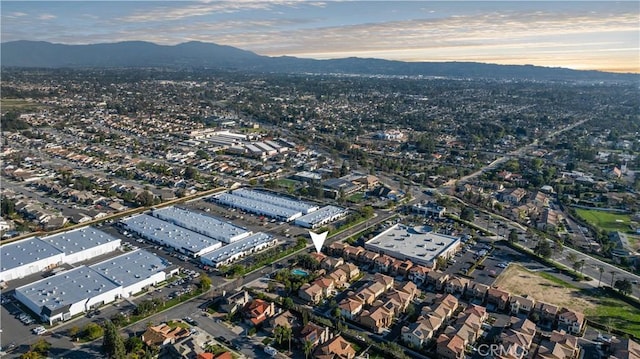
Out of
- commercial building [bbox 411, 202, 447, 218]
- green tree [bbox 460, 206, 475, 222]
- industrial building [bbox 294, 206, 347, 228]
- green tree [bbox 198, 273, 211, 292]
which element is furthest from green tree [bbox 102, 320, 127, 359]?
green tree [bbox 460, 206, 475, 222]

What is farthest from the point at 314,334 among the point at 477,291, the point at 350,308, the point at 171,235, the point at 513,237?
the point at 513,237

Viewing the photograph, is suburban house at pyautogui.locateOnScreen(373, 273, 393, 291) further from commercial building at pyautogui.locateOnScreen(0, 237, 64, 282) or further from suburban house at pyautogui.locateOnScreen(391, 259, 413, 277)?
commercial building at pyautogui.locateOnScreen(0, 237, 64, 282)

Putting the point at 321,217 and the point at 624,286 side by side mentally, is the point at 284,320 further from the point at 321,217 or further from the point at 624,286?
the point at 624,286

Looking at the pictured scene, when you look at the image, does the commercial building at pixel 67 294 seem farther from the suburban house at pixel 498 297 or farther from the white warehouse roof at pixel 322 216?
the suburban house at pixel 498 297

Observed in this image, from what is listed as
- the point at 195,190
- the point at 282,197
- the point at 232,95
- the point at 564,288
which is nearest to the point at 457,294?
the point at 564,288

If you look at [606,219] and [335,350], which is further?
[606,219]

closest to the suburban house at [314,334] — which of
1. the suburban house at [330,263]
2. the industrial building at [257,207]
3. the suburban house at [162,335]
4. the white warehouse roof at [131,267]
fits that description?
the suburban house at [162,335]
